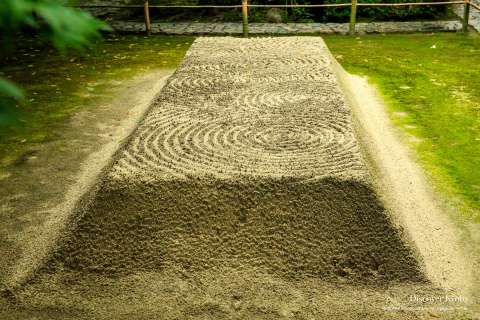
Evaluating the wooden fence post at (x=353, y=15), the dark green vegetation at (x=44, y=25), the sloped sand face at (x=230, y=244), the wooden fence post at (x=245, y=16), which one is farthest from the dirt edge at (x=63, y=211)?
the wooden fence post at (x=353, y=15)

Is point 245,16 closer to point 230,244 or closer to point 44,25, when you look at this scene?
point 230,244

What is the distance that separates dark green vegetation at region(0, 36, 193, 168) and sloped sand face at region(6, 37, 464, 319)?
6.14 ft

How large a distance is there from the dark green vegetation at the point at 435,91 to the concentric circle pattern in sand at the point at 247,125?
0.90m

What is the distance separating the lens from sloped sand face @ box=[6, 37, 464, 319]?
2.74 m

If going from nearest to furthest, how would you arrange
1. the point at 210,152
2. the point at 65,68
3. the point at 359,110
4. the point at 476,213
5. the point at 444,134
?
the point at 210,152 → the point at 476,213 → the point at 444,134 → the point at 359,110 → the point at 65,68

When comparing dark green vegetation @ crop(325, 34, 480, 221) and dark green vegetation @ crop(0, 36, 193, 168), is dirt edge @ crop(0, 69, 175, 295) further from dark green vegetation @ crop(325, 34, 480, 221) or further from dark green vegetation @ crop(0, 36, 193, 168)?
dark green vegetation @ crop(325, 34, 480, 221)

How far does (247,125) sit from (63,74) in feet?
13.6

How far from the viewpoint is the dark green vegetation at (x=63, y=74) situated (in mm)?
5055

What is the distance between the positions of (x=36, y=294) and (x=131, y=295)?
486 millimetres

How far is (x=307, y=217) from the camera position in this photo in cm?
293

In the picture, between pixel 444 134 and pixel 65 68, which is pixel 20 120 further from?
pixel 65 68

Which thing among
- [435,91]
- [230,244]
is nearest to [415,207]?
[230,244]

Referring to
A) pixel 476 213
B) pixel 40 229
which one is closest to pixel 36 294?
pixel 40 229

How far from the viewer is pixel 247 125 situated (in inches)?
145
